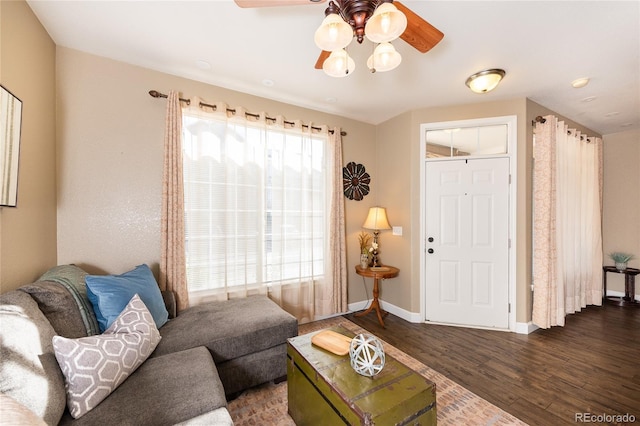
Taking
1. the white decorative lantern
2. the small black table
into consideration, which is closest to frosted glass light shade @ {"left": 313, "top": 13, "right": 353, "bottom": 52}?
the white decorative lantern

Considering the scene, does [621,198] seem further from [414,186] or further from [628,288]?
[414,186]

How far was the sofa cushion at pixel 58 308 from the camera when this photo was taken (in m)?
1.37

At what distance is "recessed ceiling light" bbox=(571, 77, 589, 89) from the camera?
248cm

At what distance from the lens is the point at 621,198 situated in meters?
3.98

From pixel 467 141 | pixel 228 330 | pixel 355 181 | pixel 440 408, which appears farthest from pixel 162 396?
pixel 467 141

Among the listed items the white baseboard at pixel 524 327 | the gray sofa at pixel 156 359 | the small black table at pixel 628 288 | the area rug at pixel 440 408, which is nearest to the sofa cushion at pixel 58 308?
the gray sofa at pixel 156 359

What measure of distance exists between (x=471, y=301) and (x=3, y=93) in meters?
4.18

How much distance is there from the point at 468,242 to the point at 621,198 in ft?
10.2

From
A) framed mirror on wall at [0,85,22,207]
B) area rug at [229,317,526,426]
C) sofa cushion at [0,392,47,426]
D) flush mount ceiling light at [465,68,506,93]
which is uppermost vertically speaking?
flush mount ceiling light at [465,68,506,93]

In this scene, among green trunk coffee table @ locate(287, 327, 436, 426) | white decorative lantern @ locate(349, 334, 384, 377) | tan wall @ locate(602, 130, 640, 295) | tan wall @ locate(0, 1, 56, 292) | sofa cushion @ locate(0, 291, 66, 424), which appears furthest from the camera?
tan wall @ locate(602, 130, 640, 295)

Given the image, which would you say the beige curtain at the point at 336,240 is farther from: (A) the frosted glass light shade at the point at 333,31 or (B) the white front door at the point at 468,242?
(A) the frosted glass light shade at the point at 333,31

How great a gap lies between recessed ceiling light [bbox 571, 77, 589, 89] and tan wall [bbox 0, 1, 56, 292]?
4383 millimetres

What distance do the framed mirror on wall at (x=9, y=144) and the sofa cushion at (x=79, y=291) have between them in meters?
0.50

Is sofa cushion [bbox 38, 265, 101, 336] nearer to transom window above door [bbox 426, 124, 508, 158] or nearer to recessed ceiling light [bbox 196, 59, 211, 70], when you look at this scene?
→ recessed ceiling light [bbox 196, 59, 211, 70]
